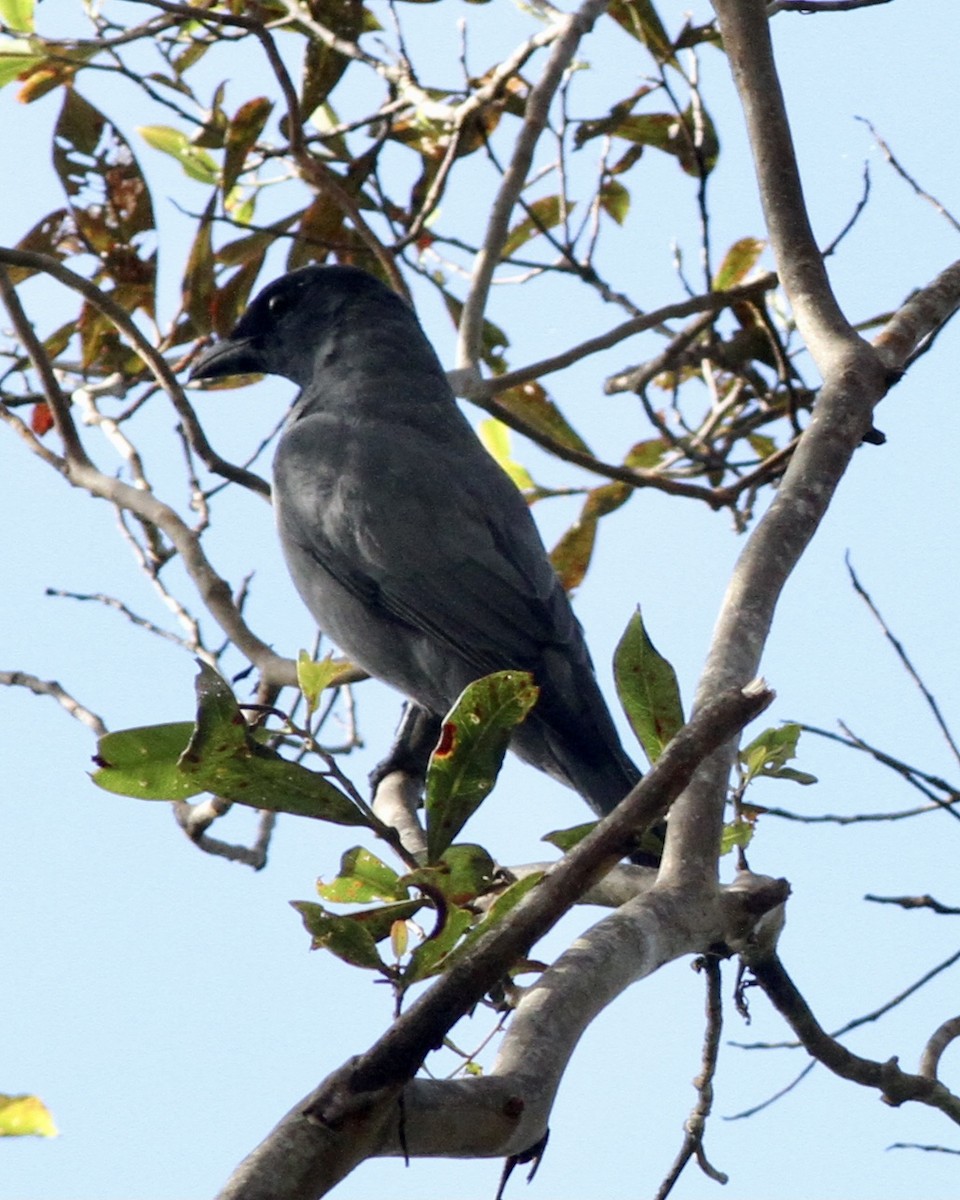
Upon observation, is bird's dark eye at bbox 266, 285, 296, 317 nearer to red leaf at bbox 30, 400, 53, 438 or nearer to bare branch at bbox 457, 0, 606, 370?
red leaf at bbox 30, 400, 53, 438

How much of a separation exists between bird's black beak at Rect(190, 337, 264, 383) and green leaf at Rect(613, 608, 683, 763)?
11.5ft

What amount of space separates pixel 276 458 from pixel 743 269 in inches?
75.7

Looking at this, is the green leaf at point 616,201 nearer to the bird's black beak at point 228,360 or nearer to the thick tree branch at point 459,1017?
the bird's black beak at point 228,360

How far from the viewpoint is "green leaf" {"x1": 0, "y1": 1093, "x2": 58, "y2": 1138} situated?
2.03 meters

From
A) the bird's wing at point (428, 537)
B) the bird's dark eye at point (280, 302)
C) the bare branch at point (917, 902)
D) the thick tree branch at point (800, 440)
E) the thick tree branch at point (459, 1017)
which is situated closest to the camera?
the thick tree branch at point (459, 1017)

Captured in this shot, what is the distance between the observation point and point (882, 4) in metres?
3.74

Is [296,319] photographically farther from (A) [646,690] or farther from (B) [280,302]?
(A) [646,690]

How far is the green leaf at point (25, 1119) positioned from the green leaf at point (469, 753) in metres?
0.62

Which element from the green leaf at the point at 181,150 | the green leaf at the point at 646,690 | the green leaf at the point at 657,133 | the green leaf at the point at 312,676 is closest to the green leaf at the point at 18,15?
the green leaf at the point at 181,150

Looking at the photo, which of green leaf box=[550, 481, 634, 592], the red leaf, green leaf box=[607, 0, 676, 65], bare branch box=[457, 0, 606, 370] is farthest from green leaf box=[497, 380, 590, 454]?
the red leaf

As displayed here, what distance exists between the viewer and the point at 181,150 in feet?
18.7

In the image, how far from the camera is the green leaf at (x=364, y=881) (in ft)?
7.07

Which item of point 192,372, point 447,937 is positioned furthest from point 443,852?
point 192,372

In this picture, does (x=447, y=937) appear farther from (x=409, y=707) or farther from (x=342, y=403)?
(x=342, y=403)
